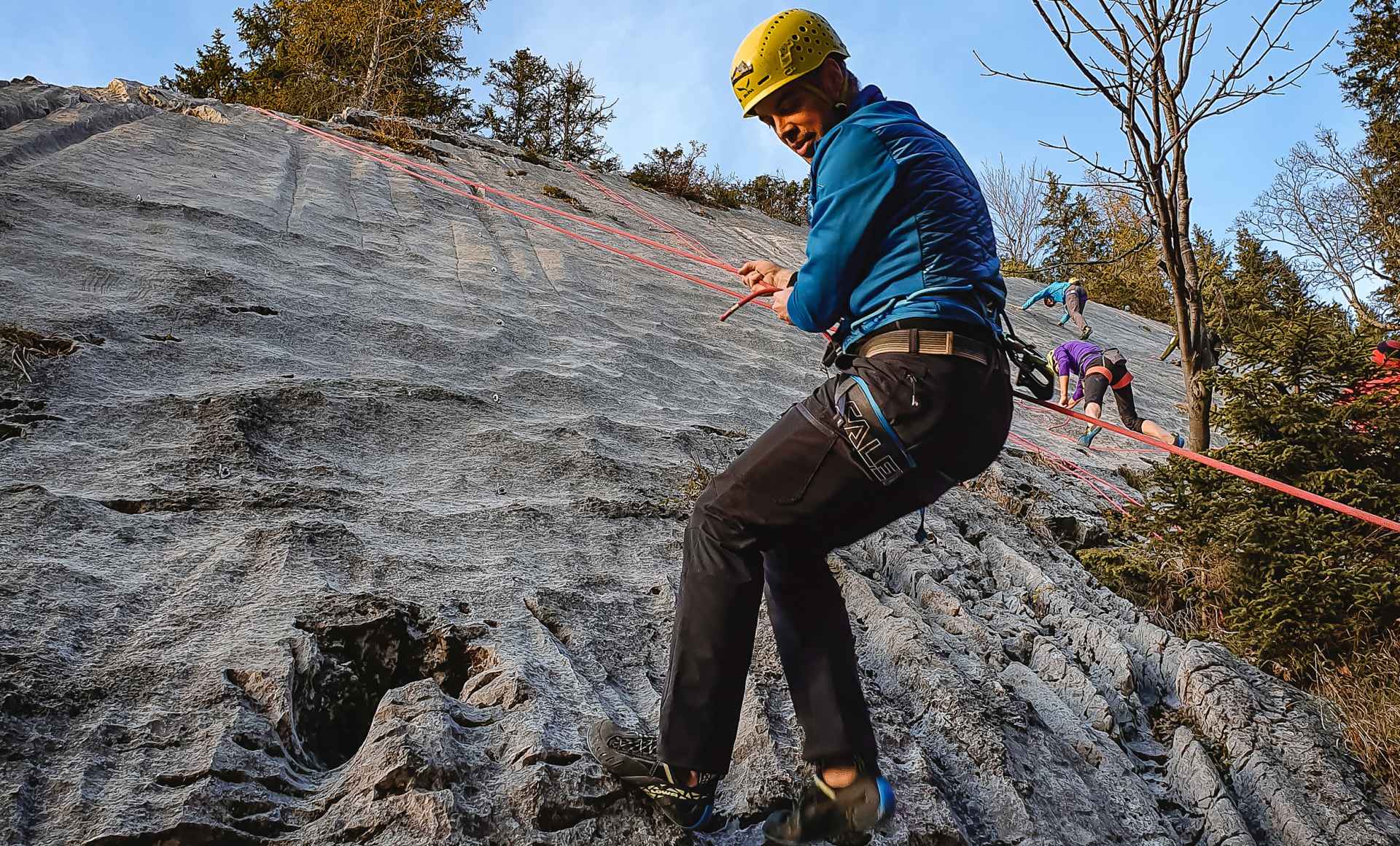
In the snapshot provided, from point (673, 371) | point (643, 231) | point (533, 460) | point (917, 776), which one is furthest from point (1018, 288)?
point (917, 776)

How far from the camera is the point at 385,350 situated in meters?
5.41

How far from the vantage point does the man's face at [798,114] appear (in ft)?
7.39

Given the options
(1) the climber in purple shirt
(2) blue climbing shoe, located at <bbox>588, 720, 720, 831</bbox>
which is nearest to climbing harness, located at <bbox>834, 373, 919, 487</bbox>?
(2) blue climbing shoe, located at <bbox>588, 720, 720, 831</bbox>

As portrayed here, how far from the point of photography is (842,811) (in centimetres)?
196

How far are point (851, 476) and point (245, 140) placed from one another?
1064 centimetres

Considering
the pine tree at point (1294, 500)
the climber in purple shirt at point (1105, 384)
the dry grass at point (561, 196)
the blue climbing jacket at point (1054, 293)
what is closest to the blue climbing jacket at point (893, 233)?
the pine tree at point (1294, 500)

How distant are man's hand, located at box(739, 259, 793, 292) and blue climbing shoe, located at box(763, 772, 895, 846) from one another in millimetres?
1384

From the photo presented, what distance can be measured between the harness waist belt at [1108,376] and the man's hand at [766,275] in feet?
22.9

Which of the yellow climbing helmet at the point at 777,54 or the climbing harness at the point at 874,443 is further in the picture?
the yellow climbing helmet at the point at 777,54

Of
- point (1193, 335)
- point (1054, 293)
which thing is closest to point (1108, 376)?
point (1193, 335)

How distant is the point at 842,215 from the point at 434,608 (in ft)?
6.10

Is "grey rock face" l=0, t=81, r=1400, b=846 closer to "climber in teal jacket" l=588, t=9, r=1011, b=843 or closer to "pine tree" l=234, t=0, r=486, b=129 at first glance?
"climber in teal jacket" l=588, t=9, r=1011, b=843

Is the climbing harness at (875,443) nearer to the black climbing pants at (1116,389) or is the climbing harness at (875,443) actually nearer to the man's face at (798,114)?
the man's face at (798,114)

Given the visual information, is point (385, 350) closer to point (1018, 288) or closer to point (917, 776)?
point (917, 776)
